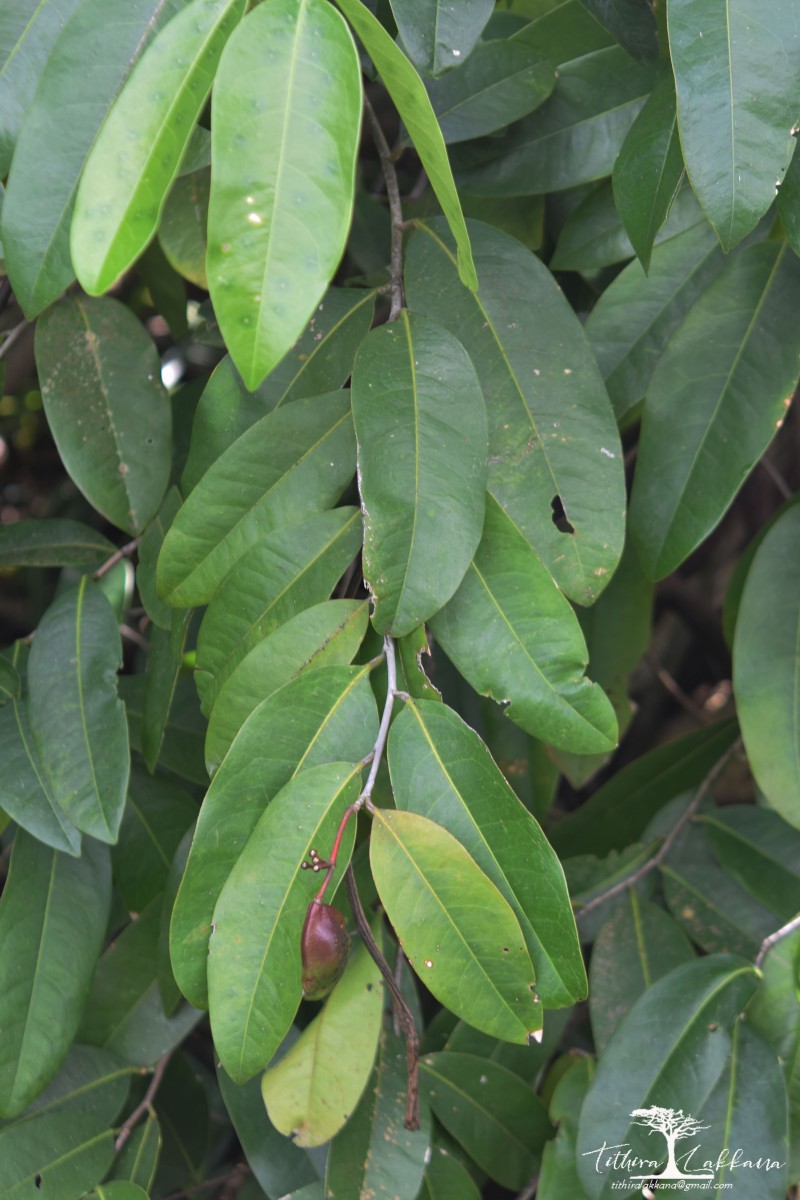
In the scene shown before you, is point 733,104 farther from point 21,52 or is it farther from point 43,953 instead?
point 43,953

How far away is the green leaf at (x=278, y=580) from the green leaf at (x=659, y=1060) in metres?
0.43

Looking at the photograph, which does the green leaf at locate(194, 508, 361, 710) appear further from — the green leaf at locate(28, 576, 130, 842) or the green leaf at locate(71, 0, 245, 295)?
the green leaf at locate(71, 0, 245, 295)

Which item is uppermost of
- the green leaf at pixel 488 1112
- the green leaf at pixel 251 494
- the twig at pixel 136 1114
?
the green leaf at pixel 251 494

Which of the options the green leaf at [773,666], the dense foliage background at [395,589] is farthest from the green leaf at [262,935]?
the green leaf at [773,666]

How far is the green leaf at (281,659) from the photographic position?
2.09 feet

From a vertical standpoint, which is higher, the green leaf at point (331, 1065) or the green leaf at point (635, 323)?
the green leaf at point (635, 323)

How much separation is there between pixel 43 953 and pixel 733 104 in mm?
742

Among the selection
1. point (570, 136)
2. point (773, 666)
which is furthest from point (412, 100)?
point (773, 666)

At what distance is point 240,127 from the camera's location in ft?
1.48

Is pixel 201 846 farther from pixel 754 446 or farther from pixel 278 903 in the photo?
pixel 754 446

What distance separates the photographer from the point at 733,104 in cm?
55

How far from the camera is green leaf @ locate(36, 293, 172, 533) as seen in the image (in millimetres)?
803

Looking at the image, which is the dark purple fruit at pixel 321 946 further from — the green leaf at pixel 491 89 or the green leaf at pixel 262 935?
the green leaf at pixel 491 89

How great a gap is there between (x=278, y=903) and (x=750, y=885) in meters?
0.59
